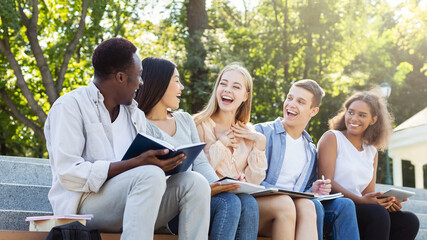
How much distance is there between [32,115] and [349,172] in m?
14.8

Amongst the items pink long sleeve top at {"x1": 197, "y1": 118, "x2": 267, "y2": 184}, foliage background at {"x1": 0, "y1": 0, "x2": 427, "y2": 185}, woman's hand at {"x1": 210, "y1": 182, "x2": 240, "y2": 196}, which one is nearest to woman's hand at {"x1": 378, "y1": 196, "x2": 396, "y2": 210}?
pink long sleeve top at {"x1": 197, "y1": 118, "x2": 267, "y2": 184}

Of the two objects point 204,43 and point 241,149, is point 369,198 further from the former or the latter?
point 204,43

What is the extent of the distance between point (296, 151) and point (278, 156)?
22cm

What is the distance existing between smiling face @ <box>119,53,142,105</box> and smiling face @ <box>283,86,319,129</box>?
2.03m

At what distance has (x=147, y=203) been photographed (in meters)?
3.14

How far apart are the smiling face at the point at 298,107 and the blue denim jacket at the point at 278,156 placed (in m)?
0.12

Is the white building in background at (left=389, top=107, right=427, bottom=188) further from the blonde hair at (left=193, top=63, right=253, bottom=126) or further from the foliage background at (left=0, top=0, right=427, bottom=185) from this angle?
the blonde hair at (left=193, top=63, right=253, bottom=126)

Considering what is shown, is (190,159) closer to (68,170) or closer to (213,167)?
(68,170)

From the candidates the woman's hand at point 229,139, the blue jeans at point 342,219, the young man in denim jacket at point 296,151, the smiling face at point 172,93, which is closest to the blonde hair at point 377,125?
the young man in denim jacket at point 296,151

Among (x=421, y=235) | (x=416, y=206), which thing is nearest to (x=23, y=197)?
(x=421, y=235)

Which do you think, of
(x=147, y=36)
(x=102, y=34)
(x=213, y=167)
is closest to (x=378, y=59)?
(x=147, y=36)

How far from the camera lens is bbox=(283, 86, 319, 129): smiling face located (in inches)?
208

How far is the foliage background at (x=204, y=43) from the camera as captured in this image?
651 inches

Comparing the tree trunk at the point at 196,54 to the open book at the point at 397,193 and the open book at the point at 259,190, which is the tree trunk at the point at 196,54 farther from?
the open book at the point at 259,190
